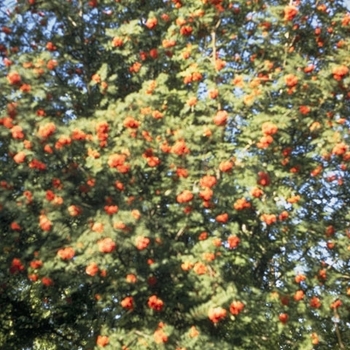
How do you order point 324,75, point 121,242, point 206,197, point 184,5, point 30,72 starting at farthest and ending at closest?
point 184,5 → point 324,75 → point 30,72 → point 206,197 → point 121,242

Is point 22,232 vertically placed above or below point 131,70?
below

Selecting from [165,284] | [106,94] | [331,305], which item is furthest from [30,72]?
[331,305]

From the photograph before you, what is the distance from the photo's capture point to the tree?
21.3 ft

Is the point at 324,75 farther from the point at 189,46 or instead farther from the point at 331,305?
the point at 331,305

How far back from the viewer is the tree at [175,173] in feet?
21.3

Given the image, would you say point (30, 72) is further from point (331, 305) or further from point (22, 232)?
point (331, 305)

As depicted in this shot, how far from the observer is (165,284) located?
22.6 ft

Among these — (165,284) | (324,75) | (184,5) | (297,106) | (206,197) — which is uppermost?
(184,5)

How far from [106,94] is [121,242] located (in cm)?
292

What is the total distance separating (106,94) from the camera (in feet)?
25.7

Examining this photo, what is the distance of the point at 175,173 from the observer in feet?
22.6

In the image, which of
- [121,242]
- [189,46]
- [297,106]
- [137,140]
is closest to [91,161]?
[137,140]

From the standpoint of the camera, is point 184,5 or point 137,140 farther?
point 184,5

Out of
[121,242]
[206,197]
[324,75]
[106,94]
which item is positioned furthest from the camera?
[106,94]
